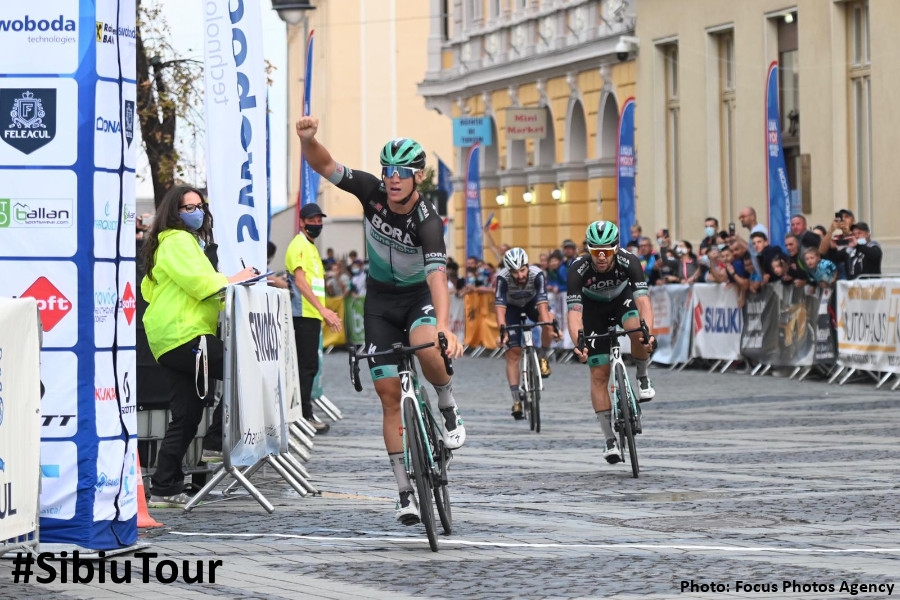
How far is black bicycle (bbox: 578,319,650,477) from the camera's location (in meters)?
13.7

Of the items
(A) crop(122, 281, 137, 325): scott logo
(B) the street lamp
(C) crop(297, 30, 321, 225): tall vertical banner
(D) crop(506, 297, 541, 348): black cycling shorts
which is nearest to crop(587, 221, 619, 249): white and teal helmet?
(A) crop(122, 281, 137, 325): scott logo

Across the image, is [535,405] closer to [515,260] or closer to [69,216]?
[515,260]

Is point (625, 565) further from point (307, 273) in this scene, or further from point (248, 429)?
Result: point (307, 273)

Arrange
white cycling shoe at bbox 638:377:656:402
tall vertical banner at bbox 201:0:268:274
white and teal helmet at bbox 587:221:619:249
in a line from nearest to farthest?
tall vertical banner at bbox 201:0:268:274 < white and teal helmet at bbox 587:221:619:249 < white cycling shoe at bbox 638:377:656:402

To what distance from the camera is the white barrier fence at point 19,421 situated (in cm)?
848

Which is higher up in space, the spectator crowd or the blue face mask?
the spectator crowd

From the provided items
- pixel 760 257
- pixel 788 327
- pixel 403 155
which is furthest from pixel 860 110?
pixel 403 155

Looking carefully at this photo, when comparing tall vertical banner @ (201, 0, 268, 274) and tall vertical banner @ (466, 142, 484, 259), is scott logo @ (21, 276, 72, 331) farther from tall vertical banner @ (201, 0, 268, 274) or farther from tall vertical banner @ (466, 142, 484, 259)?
tall vertical banner @ (466, 142, 484, 259)

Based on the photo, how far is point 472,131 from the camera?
153 feet

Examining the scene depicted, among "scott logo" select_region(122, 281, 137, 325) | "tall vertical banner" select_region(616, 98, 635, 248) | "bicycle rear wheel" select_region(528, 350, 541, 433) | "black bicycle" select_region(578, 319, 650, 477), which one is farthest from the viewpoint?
"tall vertical banner" select_region(616, 98, 635, 248)

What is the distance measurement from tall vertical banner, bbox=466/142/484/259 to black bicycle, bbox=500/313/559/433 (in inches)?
873

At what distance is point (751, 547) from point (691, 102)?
28151 mm

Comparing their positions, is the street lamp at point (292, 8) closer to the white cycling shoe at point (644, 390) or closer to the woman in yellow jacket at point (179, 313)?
the white cycling shoe at point (644, 390)

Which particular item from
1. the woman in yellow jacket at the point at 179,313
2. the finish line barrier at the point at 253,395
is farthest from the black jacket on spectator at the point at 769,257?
the woman in yellow jacket at the point at 179,313
